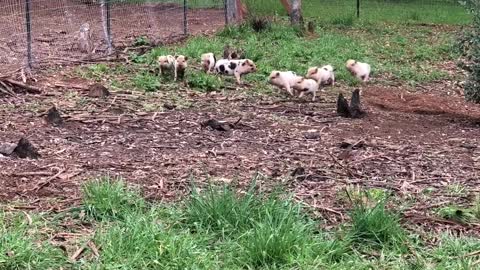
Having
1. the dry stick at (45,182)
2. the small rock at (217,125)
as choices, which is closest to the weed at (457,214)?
the dry stick at (45,182)

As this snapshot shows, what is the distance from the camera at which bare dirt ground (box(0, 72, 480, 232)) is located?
18.9ft

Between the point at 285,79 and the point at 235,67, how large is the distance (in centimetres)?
116

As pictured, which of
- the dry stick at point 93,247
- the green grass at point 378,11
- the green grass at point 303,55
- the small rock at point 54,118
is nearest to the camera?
the dry stick at point 93,247

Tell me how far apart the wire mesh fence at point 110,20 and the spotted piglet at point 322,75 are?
3938mm

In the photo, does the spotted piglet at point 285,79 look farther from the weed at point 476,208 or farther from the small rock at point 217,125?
the weed at point 476,208

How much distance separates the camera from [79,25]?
1653cm

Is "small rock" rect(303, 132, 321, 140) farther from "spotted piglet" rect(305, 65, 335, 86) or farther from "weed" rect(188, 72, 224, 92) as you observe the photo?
"weed" rect(188, 72, 224, 92)

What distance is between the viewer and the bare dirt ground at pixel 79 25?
1288 cm

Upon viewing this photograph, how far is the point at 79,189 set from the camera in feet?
18.4

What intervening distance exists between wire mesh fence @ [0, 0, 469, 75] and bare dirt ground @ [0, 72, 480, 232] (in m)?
3.11

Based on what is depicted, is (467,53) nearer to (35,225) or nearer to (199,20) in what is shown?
(35,225)

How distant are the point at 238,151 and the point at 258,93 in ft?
11.1

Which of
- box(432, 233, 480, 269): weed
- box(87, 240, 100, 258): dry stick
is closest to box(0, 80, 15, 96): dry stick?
box(87, 240, 100, 258): dry stick

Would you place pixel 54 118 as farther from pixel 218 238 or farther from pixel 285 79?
pixel 218 238
